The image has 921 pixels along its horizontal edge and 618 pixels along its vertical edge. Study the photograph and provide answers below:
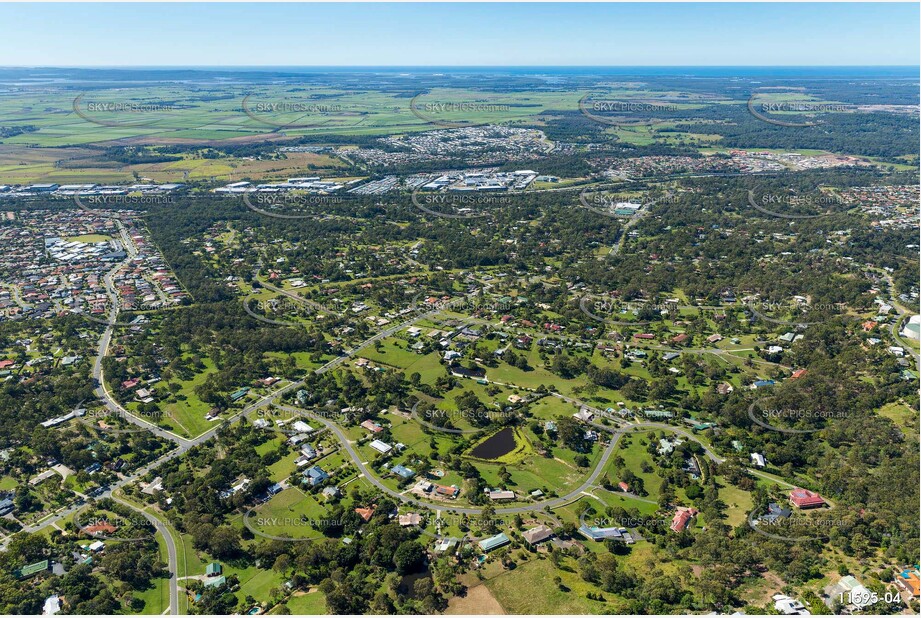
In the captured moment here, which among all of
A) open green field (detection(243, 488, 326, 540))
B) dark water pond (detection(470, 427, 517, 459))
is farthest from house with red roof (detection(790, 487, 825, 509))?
A: open green field (detection(243, 488, 326, 540))

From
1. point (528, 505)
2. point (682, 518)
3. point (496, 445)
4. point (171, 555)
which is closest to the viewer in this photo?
point (171, 555)

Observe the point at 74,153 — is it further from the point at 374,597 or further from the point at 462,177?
the point at 374,597

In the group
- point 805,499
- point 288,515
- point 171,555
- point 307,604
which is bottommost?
point 307,604

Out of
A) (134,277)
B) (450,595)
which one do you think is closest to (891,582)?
(450,595)

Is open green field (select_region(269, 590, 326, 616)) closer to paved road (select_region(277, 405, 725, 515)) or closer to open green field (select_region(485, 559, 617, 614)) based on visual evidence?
paved road (select_region(277, 405, 725, 515))

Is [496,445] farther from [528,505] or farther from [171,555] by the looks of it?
[171,555]

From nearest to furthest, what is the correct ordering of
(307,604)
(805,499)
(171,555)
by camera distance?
1. (307,604)
2. (171,555)
3. (805,499)

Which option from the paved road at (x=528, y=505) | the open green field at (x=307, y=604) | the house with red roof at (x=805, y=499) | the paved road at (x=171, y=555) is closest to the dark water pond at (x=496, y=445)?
the paved road at (x=528, y=505)

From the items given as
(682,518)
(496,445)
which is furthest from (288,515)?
(682,518)

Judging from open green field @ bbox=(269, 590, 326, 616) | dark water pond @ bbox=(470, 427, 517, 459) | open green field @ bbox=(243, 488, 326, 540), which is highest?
dark water pond @ bbox=(470, 427, 517, 459)
